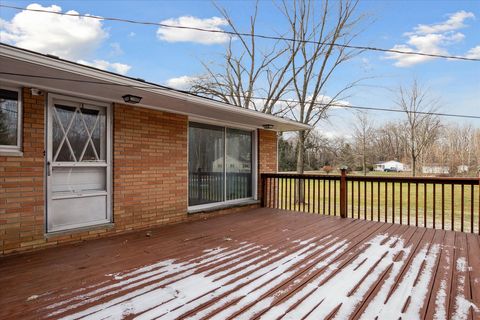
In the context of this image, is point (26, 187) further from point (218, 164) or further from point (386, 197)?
point (386, 197)

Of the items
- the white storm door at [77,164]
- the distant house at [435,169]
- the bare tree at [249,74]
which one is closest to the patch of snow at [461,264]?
the white storm door at [77,164]

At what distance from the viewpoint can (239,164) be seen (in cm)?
685

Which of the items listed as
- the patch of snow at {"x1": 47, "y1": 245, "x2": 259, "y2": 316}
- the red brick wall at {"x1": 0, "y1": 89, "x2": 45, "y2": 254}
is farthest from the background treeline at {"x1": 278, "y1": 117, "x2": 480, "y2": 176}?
the red brick wall at {"x1": 0, "y1": 89, "x2": 45, "y2": 254}

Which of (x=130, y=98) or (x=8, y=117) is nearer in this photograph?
(x=8, y=117)

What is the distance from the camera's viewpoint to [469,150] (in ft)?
58.2

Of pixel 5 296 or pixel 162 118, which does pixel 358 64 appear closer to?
pixel 162 118

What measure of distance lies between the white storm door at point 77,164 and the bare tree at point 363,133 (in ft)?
59.0

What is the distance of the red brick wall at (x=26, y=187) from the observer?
3357mm

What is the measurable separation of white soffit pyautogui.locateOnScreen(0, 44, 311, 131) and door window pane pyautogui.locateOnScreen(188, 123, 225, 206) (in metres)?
0.60

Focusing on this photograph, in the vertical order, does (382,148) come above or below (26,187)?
above

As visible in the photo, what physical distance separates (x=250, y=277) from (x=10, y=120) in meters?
3.37

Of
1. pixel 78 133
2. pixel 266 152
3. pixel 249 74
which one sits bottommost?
pixel 266 152

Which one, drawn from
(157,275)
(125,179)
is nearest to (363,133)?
(125,179)

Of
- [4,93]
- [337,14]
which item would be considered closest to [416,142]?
[337,14]
